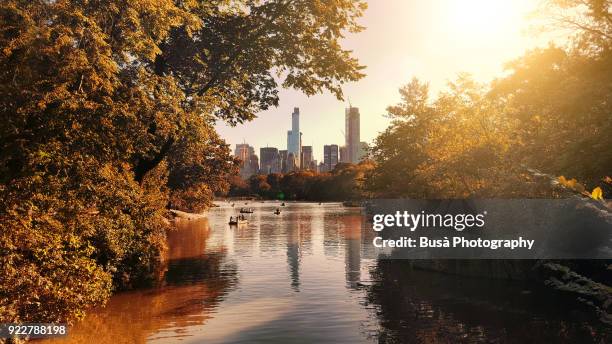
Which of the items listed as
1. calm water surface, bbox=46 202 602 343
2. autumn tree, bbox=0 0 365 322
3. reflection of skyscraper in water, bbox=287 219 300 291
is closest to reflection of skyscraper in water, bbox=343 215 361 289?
calm water surface, bbox=46 202 602 343

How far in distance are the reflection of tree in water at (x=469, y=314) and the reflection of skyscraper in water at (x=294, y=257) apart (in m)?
4.24

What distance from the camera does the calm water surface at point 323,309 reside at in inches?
707

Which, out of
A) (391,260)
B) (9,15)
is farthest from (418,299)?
(9,15)

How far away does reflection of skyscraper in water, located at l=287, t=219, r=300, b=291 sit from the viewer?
28516 mm

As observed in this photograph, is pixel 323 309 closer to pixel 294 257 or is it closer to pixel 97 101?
pixel 97 101

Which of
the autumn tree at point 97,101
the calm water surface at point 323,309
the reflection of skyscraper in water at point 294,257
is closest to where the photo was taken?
the autumn tree at point 97,101

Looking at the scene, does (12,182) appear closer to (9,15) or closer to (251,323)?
(9,15)

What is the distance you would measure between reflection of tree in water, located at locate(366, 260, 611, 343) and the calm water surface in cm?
4

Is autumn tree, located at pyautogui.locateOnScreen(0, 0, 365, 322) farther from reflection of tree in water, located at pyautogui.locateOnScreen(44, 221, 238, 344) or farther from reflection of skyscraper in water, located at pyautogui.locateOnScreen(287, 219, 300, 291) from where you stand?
reflection of skyscraper in water, located at pyautogui.locateOnScreen(287, 219, 300, 291)

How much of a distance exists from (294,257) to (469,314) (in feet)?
62.0

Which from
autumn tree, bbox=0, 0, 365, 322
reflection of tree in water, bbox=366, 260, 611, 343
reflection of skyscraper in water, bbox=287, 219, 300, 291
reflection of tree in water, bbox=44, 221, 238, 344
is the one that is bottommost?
reflection of tree in water, bbox=366, 260, 611, 343

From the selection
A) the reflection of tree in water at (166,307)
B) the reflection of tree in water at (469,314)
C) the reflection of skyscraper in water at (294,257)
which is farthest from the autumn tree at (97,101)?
the reflection of tree in water at (469,314)

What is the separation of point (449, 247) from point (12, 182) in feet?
89.4

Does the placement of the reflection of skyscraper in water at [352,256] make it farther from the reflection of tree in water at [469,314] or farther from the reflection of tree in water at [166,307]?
the reflection of tree in water at [166,307]
